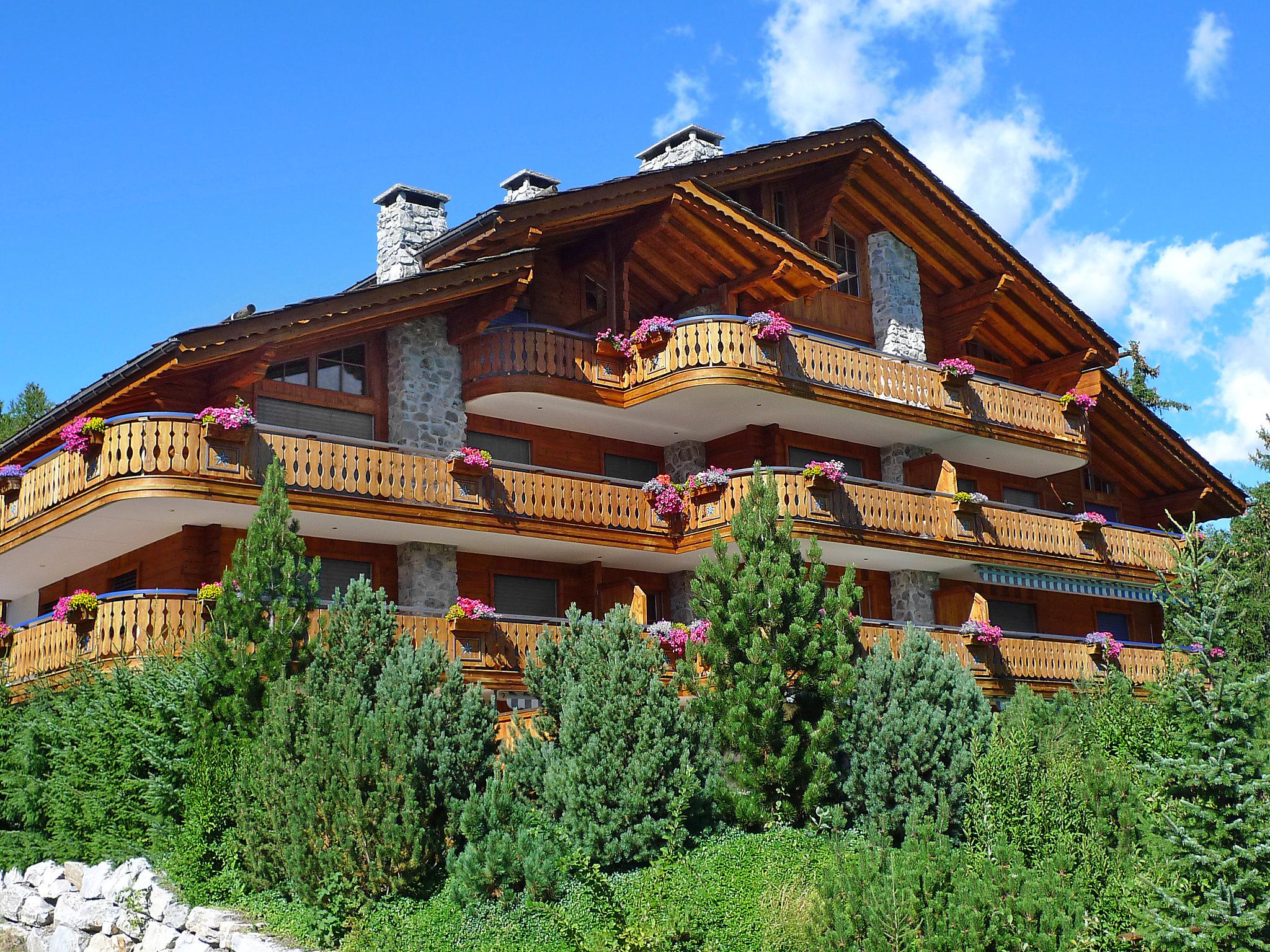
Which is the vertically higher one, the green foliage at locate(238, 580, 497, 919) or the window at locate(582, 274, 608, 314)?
the window at locate(582, 274, 608, 314)

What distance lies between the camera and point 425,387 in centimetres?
2570

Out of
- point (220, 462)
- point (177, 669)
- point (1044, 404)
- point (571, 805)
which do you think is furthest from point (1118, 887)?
point (1044, 404)

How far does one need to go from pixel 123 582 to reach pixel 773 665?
13.0 m

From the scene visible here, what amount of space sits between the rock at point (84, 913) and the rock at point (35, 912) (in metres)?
0.16

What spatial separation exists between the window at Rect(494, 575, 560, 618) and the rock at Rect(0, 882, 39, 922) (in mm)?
9574

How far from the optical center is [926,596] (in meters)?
31.0

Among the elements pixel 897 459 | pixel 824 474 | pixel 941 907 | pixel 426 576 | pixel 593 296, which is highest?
pixel 593 296

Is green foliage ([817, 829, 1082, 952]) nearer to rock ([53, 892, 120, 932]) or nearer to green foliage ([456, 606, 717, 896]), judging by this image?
green foliage ([456, 606, 717, 896])

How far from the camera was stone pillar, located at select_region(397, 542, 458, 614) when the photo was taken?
2480cm

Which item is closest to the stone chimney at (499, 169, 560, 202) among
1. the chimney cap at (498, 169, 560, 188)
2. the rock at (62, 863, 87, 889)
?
the chimney cap at (498, 169, 560, 188)

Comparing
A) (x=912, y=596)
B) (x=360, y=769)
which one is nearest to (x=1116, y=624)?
(x=912, y=596)

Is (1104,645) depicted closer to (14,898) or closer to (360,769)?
(360,769)

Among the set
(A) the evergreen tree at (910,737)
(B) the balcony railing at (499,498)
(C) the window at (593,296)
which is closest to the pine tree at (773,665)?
(A) the evergreen tree at (910,737)

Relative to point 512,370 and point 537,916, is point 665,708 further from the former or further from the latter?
point 512,370
